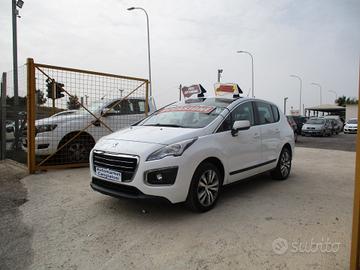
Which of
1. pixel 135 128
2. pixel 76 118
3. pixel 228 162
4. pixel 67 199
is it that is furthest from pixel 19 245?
pixel 76 118

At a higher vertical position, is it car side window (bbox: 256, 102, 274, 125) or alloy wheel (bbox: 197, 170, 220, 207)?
car side window (bbox: 256, 102, 274, 125)

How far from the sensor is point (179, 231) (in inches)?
158

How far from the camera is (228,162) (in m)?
5.00

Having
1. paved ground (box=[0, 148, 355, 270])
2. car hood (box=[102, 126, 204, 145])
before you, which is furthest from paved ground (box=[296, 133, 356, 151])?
car hood (box=[102, 126, 204, 145])

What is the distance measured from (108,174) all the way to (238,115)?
7.67ft

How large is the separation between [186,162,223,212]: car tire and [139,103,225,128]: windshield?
69 cm

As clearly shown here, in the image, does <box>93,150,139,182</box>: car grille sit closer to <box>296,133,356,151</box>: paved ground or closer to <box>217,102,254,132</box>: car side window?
<box>217,102,254,132</box>: car side window

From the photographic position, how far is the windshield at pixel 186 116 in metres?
5.07

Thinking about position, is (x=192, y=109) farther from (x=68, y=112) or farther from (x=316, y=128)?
(x=316, y=128)

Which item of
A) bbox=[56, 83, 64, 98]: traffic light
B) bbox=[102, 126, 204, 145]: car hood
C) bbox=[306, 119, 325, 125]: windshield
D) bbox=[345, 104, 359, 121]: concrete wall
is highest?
bbox=[345, 104, 359, 121]: concrete wall

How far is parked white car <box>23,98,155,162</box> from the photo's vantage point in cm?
788

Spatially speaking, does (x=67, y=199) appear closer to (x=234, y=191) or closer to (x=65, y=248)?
(x=65, y=248)

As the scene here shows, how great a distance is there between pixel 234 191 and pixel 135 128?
2.05m

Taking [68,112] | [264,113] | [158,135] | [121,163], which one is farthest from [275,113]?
[68,112]
